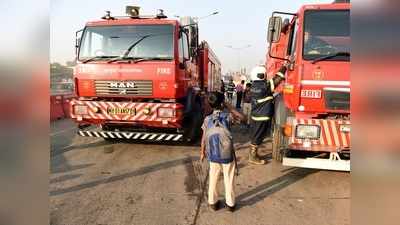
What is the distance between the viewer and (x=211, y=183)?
4.25 m

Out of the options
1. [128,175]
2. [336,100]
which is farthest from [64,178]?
[336,100]

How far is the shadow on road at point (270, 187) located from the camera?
15.4 feet

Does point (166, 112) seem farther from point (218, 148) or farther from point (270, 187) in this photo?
point (218, 148)

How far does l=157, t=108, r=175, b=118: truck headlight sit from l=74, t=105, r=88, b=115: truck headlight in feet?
5.27

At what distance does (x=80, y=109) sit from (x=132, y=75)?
4.54ft

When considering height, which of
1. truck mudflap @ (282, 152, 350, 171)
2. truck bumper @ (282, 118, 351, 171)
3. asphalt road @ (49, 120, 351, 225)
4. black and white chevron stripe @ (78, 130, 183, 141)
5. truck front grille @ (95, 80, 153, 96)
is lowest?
asphalt road @ (49, 120, 351, 225)

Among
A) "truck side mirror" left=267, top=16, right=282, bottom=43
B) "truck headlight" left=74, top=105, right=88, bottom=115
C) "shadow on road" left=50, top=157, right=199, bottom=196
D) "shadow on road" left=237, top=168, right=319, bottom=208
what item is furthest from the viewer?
"truck headlight" left=74, top=105, right=88, bottom=115

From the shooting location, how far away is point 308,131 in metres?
5.16

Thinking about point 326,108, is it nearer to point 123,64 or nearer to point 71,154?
point 123,64

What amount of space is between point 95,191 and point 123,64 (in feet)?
9.95

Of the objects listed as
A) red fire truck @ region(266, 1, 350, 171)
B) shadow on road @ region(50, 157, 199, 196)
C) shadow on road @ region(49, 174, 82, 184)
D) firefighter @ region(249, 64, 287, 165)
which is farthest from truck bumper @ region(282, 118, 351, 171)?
shadow on road @ region(49, 174, 82, 184)

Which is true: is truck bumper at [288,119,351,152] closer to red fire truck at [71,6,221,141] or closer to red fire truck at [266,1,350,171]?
red fire truck at [266,1,350,171]

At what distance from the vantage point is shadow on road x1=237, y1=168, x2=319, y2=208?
4.68m
